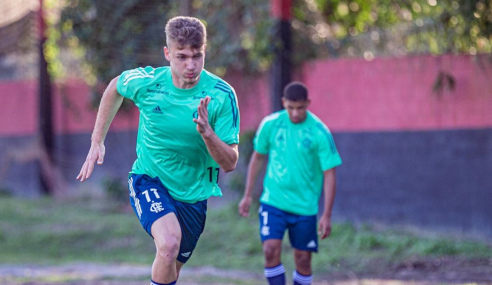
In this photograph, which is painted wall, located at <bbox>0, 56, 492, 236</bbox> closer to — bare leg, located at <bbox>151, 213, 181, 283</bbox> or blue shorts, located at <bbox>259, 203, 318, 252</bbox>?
blue shorts, located at <bbox>259, 203, 318, 252</bbox>

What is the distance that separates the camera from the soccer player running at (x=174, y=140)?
5.10 m

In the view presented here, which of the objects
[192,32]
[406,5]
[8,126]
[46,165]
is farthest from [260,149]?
[8,126]

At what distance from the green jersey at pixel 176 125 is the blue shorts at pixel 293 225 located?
1.59 metres

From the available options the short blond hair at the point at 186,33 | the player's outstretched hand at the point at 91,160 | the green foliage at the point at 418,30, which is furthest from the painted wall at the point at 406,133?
the player's outstretched hand at the point at 91,160

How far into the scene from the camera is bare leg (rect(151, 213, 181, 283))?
500 cm

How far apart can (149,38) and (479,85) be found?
7.69 m

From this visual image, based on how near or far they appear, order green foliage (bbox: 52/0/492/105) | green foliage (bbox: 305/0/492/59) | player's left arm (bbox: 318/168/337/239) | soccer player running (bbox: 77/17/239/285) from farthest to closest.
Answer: green foliage (bbox: 52/0/492/105) → green foliage (bbox: 305/0/492/59) → player's left arm (bbox: 318/168/337/239) → soccer player running (bbox: 77/17/239/285)

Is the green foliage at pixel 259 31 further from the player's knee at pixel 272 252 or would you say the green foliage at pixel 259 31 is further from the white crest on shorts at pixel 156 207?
the white crest on shorts at pixel 156 207

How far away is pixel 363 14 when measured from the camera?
14977 mm

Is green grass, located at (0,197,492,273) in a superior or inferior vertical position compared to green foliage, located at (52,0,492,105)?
inferior

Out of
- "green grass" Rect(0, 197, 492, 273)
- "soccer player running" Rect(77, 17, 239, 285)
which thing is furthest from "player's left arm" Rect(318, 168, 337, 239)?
"green grass" Rect(0, 197, 492, 273)

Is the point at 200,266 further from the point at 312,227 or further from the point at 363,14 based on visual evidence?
the point at 363,14

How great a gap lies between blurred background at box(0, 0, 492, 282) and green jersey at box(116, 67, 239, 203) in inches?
234

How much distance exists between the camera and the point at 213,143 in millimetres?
4734
